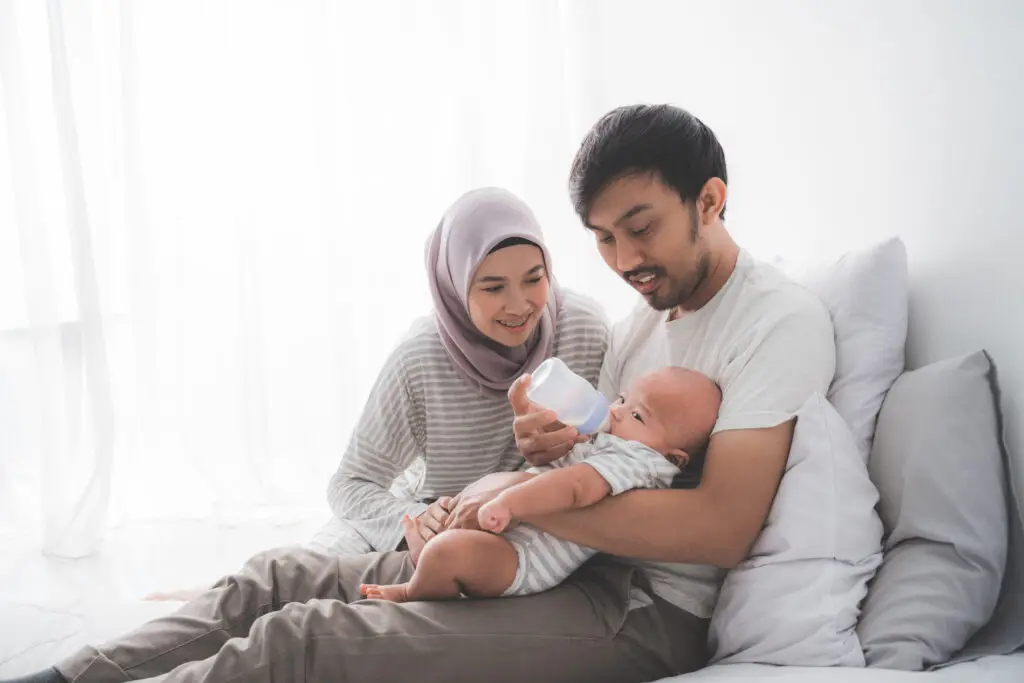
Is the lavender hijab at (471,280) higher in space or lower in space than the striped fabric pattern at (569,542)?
higher

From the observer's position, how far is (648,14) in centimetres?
264

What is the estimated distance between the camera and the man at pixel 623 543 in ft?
4.28

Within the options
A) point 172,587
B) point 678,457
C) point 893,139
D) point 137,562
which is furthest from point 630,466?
point 137,562

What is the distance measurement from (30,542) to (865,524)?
2505 mm

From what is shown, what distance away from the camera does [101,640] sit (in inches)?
61.2

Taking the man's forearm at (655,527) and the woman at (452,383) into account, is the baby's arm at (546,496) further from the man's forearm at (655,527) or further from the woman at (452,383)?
the woman at (452,383)

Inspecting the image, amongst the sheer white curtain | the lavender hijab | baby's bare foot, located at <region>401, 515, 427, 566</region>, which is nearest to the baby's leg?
baby's bare foot, located at <region>401, 515, 427, 566</region>

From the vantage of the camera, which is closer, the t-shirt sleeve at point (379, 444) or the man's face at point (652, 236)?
the man's face at point (652, 236)

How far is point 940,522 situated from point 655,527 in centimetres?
41

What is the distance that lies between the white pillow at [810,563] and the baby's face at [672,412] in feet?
0.48

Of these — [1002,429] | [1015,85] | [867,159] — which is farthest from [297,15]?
[1002,429]

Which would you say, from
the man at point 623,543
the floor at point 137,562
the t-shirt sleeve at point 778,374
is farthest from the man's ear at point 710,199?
the floor at point 137,562

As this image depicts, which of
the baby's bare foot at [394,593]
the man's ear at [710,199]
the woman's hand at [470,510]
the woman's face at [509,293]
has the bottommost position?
the baby's bare foot at [394,593]

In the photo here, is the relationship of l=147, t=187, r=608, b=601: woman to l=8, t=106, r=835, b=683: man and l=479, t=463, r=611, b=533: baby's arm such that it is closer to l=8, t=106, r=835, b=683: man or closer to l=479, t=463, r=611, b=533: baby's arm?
l=8, t=106, r=835, b=683: man
